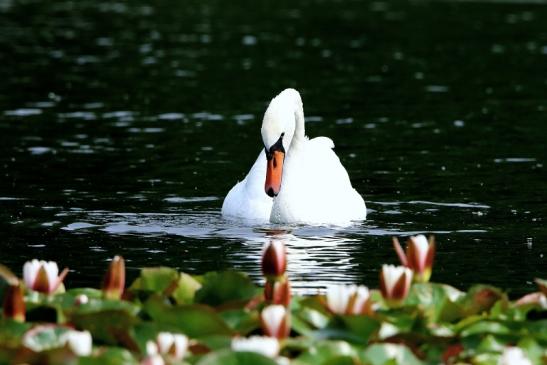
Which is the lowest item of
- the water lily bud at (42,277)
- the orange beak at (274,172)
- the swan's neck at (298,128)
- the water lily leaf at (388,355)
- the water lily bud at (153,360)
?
the water lily leaf at (388,355)

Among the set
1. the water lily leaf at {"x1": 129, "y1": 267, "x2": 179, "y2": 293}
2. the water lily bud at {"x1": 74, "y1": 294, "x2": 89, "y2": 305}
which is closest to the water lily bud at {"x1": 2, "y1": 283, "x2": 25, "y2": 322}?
the water lily bud at {"x1": 74, "y1": 294, "x2": 89, "y2": 305}

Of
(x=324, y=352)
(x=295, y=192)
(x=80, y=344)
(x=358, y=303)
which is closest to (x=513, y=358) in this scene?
(x=324, y=352)

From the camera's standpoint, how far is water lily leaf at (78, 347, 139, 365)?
7.12m

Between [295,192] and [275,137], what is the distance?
121 cm

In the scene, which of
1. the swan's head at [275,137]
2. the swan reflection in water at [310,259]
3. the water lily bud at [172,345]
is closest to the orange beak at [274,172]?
the swan's head at [275,137]

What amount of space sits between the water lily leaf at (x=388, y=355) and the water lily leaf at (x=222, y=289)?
56.4 inches

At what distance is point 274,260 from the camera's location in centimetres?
888

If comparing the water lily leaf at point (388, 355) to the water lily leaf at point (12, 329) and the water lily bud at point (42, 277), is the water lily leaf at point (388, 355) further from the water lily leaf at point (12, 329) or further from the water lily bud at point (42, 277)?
the water lily bud at point (42, 277)

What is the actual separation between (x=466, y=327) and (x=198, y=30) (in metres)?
35.4

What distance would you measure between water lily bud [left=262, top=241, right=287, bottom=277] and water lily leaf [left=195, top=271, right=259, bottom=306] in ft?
Answer: 0.52

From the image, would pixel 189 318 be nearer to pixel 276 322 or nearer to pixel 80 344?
pixel 276 322

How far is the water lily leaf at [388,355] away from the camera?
25.0 ft

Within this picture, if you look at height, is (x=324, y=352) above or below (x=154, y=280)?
below

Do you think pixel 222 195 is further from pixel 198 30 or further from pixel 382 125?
pixel 198 30
